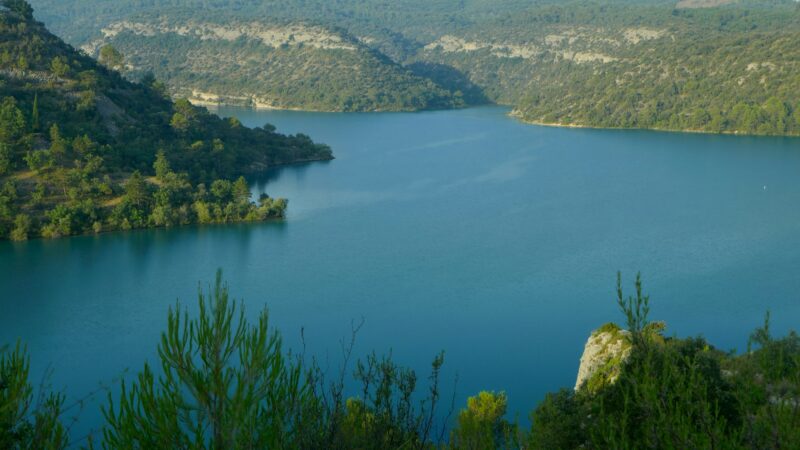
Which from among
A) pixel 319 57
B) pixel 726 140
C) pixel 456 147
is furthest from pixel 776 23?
pixel 456 147

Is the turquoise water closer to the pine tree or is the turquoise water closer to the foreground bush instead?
the foreground bush

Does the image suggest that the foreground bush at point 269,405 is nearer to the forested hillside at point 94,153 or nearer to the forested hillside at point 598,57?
the forested hillside at point 94,153

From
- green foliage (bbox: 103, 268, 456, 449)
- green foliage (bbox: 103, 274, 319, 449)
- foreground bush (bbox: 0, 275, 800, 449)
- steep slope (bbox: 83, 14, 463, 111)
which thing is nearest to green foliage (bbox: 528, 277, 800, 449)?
foreground bush (bbox: 0, 275, 800, 449)

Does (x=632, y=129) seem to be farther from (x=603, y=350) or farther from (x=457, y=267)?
(x=603, y=350)

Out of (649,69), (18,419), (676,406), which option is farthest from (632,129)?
(18,419)

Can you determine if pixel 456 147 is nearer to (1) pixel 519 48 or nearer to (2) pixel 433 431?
(2) pixel 433 431

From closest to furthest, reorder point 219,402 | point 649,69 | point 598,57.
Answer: point 219,402, point 649,69, point 598,57

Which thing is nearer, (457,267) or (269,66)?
(457,267)

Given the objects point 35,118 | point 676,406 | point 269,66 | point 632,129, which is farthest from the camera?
point 269,66
